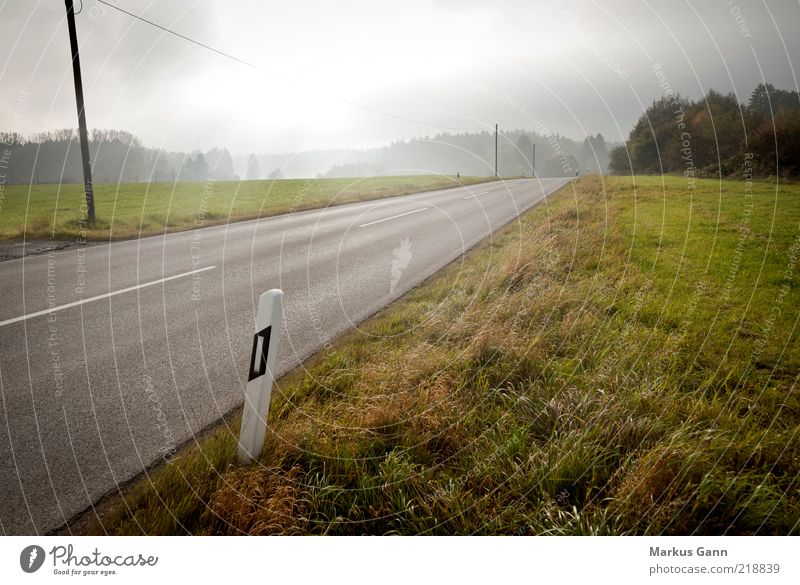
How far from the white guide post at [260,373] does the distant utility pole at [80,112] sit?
13312 millimetres

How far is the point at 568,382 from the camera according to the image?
324cm

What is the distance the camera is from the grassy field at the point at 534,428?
6.93 feet

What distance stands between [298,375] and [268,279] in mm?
3732

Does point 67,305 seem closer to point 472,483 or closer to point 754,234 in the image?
point 472,483

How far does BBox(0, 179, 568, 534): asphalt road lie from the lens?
104 inches

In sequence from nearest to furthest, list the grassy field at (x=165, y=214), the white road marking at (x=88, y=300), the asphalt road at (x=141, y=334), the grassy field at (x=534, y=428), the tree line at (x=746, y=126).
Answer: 1. the grassy field at (x=534, y=428)
2. the asphalt road at (x=141, y=334)
3. the tree line at (x=746, y=126)
4. the white road marking at (x=88, y=300)
5. the grassy field at (x=165, y=214)

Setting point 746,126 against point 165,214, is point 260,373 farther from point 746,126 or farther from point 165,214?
point 165,214

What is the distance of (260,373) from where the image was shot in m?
2.35

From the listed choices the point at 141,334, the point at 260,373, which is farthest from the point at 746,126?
the point at 141,334

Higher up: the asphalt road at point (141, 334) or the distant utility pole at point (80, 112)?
the distant utility pole at point (80, 112)

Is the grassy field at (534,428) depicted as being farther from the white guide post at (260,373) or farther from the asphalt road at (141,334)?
the asphalt road at (141,334)

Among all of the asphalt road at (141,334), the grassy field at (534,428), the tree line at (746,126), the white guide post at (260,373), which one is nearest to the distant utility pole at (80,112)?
the asphalt road at (141,334)
